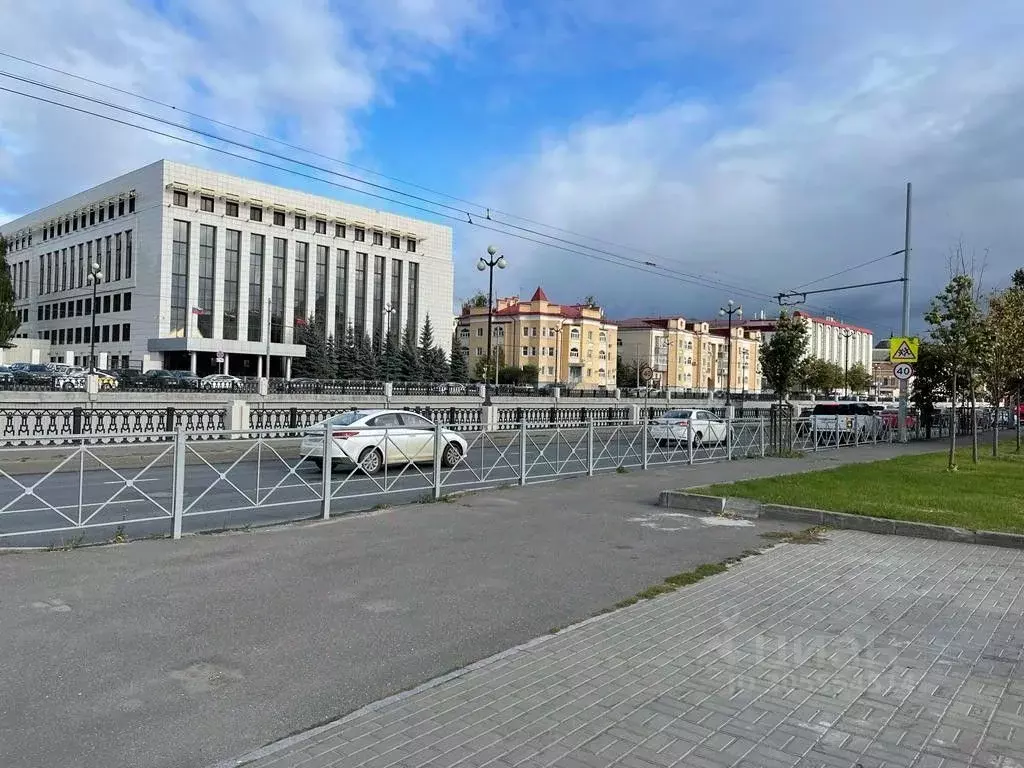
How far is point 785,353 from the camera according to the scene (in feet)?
74.9

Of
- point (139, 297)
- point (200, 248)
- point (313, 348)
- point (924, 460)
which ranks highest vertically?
point (200, 248)

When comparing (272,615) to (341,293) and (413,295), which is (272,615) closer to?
(341,293)

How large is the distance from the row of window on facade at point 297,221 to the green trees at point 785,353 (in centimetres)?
6051

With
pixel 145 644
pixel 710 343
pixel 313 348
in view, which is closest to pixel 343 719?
pixel 145 644

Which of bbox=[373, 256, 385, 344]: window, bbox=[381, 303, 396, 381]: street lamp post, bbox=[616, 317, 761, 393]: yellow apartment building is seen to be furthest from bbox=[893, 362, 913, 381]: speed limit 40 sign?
bbox=[616, 317, 761, 393]: yellow apartment building

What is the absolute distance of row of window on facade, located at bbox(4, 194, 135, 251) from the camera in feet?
239

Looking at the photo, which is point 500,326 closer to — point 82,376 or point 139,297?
point 139,297

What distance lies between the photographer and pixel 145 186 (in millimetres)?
69312

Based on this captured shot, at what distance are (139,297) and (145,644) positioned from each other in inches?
2907

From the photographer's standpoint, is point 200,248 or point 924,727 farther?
point 200,248

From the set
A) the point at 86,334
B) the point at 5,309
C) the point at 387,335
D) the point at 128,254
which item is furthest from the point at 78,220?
the point at 387,335

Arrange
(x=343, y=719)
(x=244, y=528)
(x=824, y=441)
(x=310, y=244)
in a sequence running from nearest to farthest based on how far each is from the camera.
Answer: (x=343, y=719), (x=244, y=528), (x=824, y=441), (x=310, y=244)

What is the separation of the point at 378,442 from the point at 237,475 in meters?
3.76

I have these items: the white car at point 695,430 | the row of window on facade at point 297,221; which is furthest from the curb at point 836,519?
the row of window on facade at point 297,221
